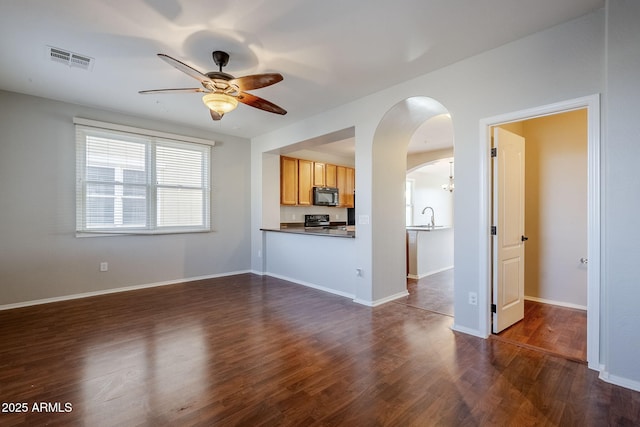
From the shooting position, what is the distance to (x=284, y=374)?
2.17 metres

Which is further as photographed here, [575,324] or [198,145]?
[198,145]

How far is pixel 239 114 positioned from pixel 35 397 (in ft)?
12.5

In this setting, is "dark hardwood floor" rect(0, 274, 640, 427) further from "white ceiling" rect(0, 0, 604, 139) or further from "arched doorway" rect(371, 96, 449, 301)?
"white ceiling" rect(0, 0, 604, 139)

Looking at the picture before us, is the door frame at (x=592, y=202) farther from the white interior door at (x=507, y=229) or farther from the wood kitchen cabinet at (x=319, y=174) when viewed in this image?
the wood kitchen cabinet at (x=319, y=174)

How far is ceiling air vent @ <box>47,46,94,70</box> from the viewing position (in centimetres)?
276

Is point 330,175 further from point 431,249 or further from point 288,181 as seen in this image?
point 431,249

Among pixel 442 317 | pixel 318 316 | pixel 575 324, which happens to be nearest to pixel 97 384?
pixel 318 316

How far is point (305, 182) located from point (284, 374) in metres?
4.71

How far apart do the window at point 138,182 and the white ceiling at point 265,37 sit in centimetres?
94

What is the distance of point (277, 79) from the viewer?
2.42 metres

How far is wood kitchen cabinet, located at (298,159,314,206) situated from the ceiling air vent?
390 centimetres

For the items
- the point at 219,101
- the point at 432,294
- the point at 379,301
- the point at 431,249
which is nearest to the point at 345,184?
the point at 431,249

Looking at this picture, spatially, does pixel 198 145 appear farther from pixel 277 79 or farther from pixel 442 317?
Result: pixel 442 317

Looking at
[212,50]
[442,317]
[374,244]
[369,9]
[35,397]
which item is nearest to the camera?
[35,397]
